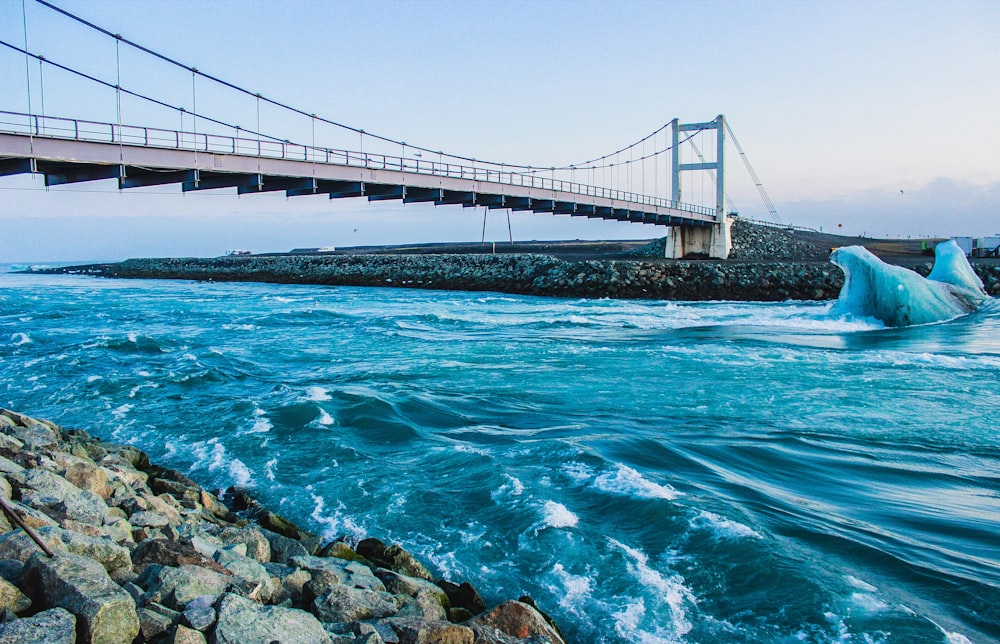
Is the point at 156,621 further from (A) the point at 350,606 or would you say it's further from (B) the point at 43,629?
(A) the point at 350,606

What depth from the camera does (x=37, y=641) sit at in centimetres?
312

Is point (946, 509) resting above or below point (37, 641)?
below

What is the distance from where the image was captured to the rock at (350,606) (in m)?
4.19

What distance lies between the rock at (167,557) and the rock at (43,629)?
1.05 metres

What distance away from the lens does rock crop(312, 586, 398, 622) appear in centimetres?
419

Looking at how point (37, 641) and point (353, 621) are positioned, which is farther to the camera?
point (353, 621)

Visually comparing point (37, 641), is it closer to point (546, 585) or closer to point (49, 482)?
point (49, 482)

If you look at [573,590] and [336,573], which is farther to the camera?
[573,590]

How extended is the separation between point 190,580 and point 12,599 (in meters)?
0.83

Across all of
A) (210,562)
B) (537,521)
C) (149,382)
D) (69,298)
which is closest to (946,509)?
(537,521)

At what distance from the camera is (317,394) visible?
12.4 m

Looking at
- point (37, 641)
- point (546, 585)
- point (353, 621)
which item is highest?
point (37, 641)

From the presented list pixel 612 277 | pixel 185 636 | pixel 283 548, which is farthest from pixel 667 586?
pixel 612 277

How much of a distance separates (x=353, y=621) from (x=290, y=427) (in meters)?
6.77
